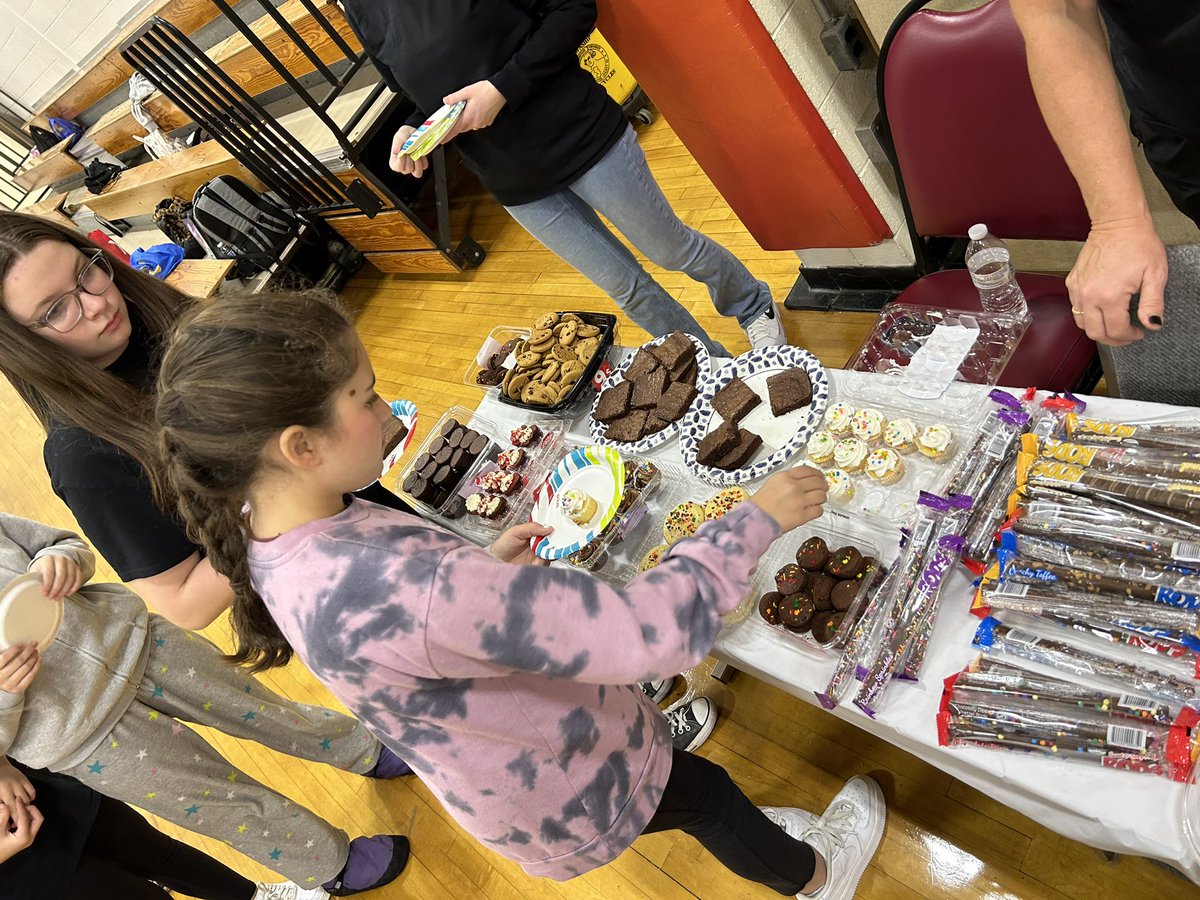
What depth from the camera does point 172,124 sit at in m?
6.29

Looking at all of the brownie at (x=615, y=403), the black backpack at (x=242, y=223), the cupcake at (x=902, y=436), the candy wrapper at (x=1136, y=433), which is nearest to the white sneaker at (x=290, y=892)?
the brownie at (x=615, y=403)

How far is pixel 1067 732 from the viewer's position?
94 cm

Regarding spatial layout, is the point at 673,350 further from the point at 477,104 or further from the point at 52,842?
the point at 52,842

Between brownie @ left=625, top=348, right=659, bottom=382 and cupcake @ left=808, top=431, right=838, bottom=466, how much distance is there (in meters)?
0.51

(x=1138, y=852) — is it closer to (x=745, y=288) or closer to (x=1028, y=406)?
(x=1028, y=406)

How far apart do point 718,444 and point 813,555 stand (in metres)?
0.34

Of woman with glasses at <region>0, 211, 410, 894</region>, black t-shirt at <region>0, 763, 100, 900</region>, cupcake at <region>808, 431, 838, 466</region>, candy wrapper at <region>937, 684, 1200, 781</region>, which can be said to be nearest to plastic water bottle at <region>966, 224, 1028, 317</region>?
cupcake at <region>808, 431, 838, 466</region>

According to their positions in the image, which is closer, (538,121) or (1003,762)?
(1003,762)

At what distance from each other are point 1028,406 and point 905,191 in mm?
793

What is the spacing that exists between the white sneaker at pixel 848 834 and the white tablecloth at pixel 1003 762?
2.13 ft

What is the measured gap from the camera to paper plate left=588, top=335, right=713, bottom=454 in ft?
5.78

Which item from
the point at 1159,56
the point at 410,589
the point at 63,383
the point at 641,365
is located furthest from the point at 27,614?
the point at 1159,56

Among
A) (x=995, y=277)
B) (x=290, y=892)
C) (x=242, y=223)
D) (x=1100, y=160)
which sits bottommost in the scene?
(x=290, y=892)

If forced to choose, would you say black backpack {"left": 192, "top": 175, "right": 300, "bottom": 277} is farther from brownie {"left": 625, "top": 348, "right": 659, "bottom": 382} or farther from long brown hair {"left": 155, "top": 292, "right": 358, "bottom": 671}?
long brown hair {"left": 155, "top": 292, "right": 358, "bottom": 671}
